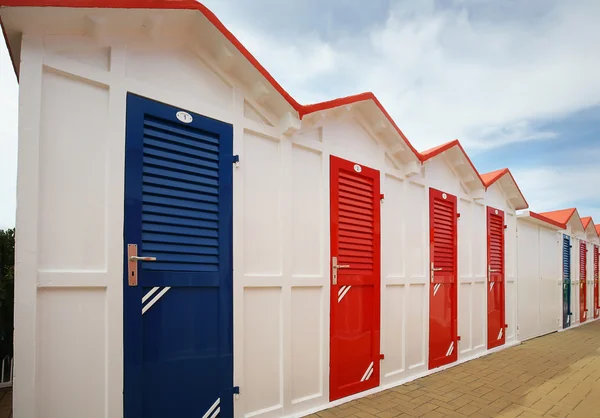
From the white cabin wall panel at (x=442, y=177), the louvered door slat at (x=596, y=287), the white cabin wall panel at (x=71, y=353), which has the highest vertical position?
the white cabin wall panel at (x=442, y=177)

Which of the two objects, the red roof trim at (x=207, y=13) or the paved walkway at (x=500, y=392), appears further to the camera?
the paved walkway at (x=500, y=392)

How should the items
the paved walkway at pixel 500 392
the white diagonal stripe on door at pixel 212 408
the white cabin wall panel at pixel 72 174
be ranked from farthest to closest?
the paved walkway at pixel 500 392, the white diagonal stripe on door at pixel 212 408, the white cabin wall panel at pixel 72 174

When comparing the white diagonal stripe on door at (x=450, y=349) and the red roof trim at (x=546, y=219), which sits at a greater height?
the red roof trim at (x=546, y=219)

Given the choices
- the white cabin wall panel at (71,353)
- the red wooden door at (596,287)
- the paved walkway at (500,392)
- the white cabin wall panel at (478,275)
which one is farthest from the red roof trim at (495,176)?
the red wooden door at (596,287)

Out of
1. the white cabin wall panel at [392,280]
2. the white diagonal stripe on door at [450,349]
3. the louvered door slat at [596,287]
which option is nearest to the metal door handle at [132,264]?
the white cabin wall panel at [392,280]

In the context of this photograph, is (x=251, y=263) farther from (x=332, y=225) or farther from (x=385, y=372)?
(x=385, y=372)

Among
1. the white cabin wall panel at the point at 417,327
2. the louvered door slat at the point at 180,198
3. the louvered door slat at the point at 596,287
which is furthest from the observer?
the louvered door slat at the point at 596,287

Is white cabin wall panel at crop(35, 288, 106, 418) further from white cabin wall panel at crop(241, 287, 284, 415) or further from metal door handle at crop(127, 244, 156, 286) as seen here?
white cabin wall panel at crop(241, 287, 284, 415)

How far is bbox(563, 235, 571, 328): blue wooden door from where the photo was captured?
11.4 meters

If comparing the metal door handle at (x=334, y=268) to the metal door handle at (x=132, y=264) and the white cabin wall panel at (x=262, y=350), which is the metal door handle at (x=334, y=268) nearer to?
the white cabin wall panel at (x=262, y=350)

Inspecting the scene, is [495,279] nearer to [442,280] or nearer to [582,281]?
[442,280]

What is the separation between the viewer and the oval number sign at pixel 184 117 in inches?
124

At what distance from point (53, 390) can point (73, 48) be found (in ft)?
7.73

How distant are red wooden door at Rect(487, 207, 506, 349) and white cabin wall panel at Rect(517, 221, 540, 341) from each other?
1021 mm
